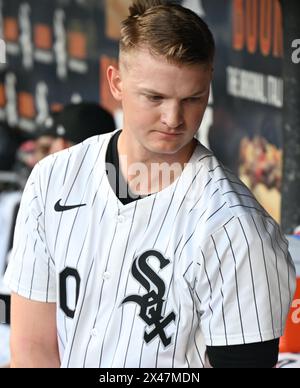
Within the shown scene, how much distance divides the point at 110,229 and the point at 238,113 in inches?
65.0

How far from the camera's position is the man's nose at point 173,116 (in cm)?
137

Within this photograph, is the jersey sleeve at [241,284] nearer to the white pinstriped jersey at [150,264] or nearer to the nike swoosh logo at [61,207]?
the white pinstriped jersey at [150,264]

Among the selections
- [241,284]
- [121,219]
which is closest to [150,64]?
[121,219]

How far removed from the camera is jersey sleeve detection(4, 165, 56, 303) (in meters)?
1.56

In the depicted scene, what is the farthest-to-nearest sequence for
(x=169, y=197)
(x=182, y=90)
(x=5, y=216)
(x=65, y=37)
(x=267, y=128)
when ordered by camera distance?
(x=65, y=37), (x=5, y=216), (x=267, y=128), (x=169, y=197), (x=182, y=90)

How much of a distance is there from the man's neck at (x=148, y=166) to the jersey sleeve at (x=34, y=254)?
7.2 inches

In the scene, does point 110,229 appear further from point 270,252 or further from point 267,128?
point 267,128

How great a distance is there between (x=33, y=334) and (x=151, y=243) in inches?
12.6

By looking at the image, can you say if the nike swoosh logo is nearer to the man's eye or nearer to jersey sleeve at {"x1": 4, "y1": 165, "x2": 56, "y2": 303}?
jersey sleeve at {"x1": 4, "y1": 165, "x2": 56, "y2": 303}

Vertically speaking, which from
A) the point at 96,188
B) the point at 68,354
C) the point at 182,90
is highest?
the point at 182,90

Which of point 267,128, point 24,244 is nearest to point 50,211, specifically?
point 24,244

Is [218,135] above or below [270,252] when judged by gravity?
below

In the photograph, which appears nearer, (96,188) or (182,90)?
(182,90)
